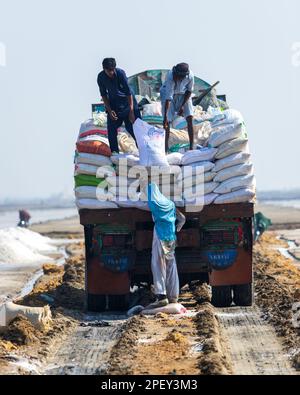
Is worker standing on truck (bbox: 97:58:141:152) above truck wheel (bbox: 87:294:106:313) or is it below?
above

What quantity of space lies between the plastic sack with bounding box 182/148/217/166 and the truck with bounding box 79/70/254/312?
0.66 metres

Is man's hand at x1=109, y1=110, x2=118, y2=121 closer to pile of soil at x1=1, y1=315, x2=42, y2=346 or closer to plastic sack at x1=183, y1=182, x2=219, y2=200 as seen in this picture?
plastic sack at x1=183, y1=182, x2=219, y2=200

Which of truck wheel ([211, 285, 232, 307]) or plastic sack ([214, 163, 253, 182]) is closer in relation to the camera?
plastic sack ([214, 163, 253, 182])

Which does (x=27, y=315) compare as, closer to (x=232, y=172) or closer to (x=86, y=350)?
(x=86, y=350)

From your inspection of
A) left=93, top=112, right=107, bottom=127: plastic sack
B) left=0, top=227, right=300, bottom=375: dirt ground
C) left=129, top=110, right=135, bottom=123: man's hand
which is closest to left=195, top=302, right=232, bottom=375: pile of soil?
left=0, top=227, right=300, bottom=375: dirt ground

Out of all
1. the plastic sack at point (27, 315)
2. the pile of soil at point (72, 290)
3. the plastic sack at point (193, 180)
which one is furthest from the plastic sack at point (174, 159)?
the plastic sack at point (27, 315)

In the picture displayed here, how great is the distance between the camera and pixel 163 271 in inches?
634

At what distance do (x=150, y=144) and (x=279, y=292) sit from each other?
3.47m

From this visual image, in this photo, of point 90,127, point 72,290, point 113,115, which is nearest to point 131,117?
point 113,115

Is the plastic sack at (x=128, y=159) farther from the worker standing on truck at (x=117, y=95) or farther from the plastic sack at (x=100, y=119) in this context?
the plastic sack at (x=100, y=119)

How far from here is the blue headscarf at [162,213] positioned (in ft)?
51.8

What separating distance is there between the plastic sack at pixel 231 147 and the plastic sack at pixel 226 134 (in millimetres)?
68

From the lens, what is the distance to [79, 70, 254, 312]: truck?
638 inches
